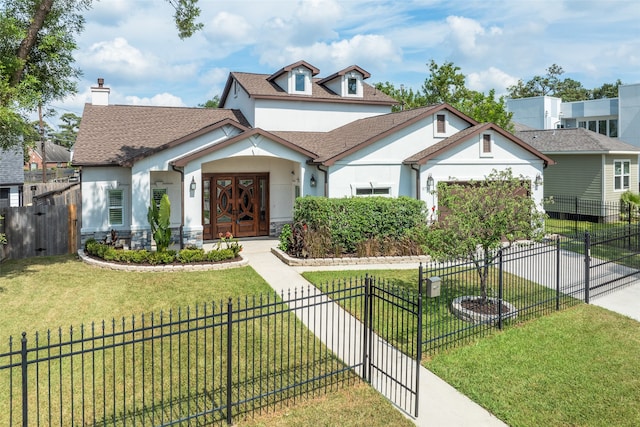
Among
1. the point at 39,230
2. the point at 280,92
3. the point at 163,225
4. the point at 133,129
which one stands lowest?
the point at 39,230

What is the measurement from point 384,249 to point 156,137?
34.1ft

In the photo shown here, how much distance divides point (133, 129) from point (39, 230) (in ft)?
18.4

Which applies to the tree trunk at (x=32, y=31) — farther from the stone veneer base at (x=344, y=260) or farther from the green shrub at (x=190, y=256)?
the stone veneer base at (x=344, y=260)

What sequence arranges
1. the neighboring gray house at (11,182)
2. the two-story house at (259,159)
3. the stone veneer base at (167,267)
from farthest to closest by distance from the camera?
the neighboring gray house at (11,182) < the two-story house at (259,159) < the stone veneer base at (167,267)

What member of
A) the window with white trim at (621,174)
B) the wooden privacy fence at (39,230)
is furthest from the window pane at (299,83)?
the window with white trim at (621,174)

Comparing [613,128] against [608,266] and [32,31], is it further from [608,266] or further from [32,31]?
[32,31]

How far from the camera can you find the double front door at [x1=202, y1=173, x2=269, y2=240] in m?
18.5

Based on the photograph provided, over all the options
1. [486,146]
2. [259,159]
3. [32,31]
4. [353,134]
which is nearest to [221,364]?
[32,31]

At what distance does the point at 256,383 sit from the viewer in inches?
273

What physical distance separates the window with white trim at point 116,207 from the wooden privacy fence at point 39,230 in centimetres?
136

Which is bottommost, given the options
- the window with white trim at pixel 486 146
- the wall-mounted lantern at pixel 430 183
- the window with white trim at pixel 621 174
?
the wall-mounted lantern at pixel 430 183

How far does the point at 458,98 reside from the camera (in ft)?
104

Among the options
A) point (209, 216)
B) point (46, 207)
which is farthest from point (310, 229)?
point (46, 207)

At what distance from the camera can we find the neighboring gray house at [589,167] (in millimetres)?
24188
